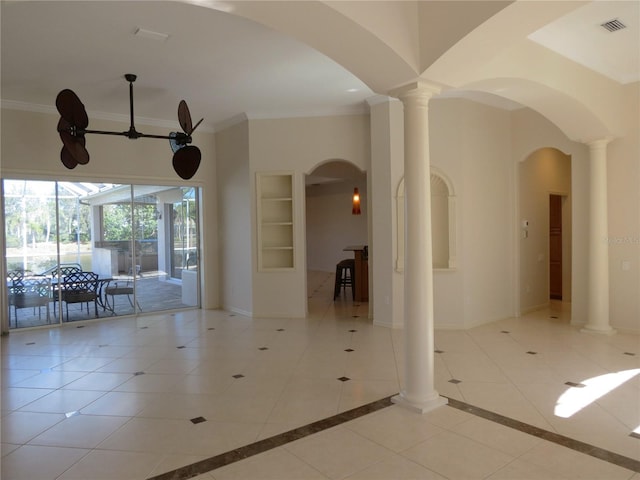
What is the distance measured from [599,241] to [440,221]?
2236 mm

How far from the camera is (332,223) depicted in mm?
14875

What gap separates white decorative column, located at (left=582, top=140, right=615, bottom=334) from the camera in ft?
20.2

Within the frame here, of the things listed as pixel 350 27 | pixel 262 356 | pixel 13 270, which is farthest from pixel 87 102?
pixel 350 27

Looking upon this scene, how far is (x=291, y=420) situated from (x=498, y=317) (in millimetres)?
4757

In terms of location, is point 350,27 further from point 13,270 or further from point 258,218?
point 13,270

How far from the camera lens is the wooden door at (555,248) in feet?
29.2

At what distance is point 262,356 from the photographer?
17.3 ft

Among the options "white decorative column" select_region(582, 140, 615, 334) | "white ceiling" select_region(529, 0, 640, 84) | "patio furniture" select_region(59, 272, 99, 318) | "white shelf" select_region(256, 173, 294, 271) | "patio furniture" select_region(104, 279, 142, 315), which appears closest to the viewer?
"white ceiling" select_region(529, 0, 640, 84)

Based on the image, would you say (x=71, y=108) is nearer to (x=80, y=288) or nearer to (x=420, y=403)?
(x=80, y=288)

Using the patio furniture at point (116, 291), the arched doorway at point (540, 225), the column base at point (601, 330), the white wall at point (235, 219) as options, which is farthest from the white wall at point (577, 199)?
the patio furniture at point (116, 291)

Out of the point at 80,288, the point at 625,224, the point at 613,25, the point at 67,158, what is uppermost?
the point at 613,25

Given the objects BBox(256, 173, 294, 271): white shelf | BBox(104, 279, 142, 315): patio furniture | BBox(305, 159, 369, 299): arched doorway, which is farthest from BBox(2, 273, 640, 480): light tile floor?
BBox(305, 159, 369, 299): arched doorway

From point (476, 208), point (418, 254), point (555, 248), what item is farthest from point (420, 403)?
point (555, 248)

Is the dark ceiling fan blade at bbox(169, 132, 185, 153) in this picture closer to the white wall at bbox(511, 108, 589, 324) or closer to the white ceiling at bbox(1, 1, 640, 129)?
the white ceiling at bbox(1, 1, 640, 129)
